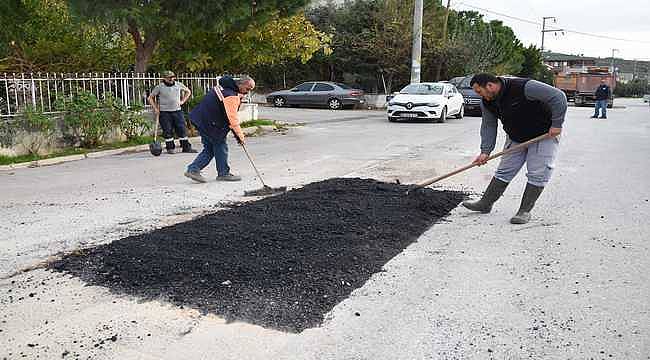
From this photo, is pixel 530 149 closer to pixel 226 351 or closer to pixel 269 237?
pixel 269 237

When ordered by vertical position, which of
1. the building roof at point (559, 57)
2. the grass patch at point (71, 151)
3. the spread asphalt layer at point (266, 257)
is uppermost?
the building roof at point (559, 57)

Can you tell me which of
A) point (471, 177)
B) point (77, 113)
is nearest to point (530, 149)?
point (471, 177)

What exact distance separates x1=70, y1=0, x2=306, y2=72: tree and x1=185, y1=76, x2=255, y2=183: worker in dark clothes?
488cm

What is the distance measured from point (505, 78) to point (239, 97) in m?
3.67

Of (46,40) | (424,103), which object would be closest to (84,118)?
(46,40)

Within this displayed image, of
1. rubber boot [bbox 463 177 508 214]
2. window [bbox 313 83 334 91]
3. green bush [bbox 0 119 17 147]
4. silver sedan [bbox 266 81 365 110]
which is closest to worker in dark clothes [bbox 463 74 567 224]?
rubber boot [bbox 463 177 508 214]

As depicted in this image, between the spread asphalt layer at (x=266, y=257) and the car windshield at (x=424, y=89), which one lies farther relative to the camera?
the car windshield at (x=424, y=89)

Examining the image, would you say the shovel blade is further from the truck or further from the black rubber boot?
the truck

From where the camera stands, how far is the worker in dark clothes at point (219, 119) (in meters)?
7.82

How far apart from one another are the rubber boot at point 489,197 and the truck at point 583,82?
32.9 m

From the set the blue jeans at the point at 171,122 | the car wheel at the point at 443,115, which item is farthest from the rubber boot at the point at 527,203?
the car wheel at the point at 443,115

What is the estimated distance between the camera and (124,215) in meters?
6.35

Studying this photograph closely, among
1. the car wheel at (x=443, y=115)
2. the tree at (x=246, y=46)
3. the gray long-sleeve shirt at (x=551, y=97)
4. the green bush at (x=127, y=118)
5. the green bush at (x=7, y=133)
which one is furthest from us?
the car wheel at (x=443, y=115)

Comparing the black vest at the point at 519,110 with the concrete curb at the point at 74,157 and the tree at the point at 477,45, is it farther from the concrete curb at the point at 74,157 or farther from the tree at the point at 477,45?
the tree at the point at 477,45
